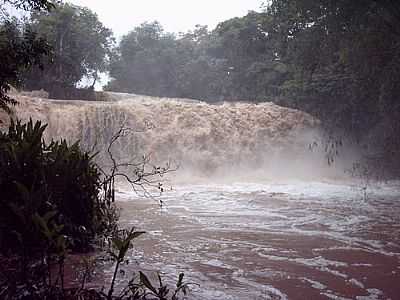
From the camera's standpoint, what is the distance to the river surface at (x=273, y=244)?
4324mm

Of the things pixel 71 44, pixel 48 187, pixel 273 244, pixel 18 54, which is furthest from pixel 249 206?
pixel 71 44

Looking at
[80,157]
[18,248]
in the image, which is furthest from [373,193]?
[18,248]

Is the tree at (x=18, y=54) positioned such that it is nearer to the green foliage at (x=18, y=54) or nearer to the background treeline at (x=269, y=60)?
the green foliage at (x=18, y=54)

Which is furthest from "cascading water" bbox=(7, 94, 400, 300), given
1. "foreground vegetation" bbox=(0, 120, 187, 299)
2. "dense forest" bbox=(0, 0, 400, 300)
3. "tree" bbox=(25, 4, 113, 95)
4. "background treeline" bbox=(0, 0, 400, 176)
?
"tree" bbox=(25, 4, 113, 95)

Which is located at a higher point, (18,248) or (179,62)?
(179,62)

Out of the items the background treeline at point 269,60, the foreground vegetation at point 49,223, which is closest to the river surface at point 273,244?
the foreground vegetation at point 49,223

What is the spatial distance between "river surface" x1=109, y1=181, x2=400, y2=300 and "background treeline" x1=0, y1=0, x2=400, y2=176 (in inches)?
103

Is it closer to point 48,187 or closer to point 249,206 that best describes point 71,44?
point 249,206

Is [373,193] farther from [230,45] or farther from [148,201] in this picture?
[230,45]

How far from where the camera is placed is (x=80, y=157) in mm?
4840

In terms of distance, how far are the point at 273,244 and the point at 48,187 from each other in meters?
3.22

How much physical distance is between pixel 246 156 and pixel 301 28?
552 cm

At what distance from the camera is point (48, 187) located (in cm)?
433

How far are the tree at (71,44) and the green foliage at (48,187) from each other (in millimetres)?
16927
